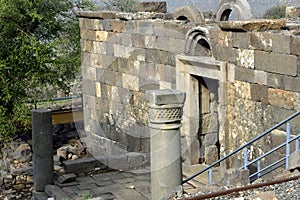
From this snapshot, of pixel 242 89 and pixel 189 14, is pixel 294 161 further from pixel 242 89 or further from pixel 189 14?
pixel 189 14

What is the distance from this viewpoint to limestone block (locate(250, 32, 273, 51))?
9086 millimetres

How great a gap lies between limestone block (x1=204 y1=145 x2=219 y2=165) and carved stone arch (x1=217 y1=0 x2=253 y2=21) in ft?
8.64

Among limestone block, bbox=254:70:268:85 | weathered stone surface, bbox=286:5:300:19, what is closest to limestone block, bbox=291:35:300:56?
limestone block, bbox=254:70:268:85

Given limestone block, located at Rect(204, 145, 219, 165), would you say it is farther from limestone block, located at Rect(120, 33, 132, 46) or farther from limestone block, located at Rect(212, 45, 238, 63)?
limestone block, located at Rect(120, 33, 132, 46)

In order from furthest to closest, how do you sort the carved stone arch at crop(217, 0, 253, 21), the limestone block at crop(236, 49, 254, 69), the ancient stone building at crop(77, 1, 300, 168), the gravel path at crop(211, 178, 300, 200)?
the carved stone arch at crop(217, 0, 253, 21)
the limestone block at crop(236, 49, 254, 69)
the ancient stone building at crop(77, 1, 300, 168)
the gravel path at crop(211, 178, 300, 200)

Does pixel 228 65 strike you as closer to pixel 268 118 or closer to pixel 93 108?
pixel 268 118

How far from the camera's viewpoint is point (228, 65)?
10.1 metres

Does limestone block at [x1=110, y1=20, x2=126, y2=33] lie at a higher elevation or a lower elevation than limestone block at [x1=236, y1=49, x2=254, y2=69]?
higher

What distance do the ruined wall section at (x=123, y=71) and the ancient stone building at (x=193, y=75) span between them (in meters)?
0.02

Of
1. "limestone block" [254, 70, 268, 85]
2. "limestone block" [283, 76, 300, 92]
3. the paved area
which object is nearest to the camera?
"limestone block" [283, 76, 300, 92]

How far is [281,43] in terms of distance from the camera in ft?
29.0

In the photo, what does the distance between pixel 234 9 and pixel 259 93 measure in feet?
6.44

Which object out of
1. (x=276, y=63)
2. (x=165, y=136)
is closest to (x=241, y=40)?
(x=276, y=63)

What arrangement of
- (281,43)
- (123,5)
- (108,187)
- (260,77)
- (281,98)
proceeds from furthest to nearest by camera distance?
(123,5) → (108,187) → (260,77) → (281,98) → (281,43)
